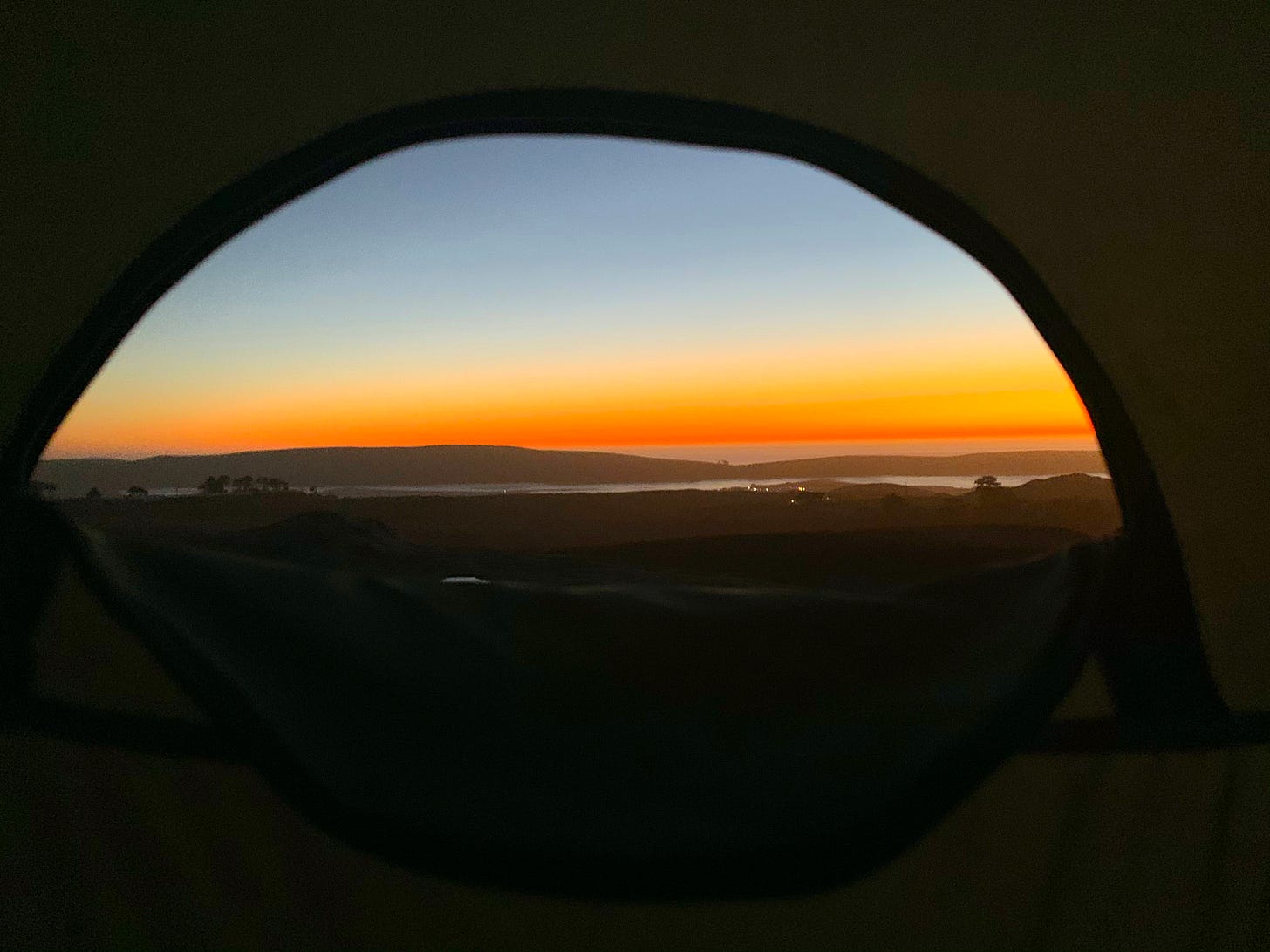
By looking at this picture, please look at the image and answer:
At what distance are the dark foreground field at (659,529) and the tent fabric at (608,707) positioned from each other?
124mm

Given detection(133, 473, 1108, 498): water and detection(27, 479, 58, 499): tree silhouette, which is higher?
detection(133, 473, 1108, 498): water

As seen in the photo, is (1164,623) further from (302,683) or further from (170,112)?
(170,112)

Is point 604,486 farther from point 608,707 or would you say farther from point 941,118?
point 941,118

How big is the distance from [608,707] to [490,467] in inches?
28.3

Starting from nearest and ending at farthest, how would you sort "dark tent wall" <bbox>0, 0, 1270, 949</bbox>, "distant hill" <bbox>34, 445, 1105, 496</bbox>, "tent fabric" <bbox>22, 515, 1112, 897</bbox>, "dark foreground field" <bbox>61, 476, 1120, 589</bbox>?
"tent fabric" <bbox>22, 515, 1112, 897</bbox> → "dark tent wall" <bbox>0, 0, 1270, 949</bbox> → "dark foreground field" <bbox>61, 476, 1120, 589</bbox> → "distant hill" <bbox>34, 445, 1105, 496</bbox>

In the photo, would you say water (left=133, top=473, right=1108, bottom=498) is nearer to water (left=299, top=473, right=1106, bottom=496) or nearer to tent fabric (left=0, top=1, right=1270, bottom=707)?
water (left=299, top=473, right=1106, bottom=496)

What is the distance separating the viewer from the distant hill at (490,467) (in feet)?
3.36

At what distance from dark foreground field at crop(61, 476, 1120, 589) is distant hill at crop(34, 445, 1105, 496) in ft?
0.15

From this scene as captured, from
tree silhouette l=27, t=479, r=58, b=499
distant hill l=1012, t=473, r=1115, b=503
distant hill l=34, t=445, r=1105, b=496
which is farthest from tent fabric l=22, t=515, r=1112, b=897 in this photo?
distant hill l=34, t=445, r=1105, b=496

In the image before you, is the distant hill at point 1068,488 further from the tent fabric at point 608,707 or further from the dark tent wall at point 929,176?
the tent fabric at point 608,707

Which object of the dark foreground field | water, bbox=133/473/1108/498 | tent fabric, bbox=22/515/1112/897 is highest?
water, bbox=133/473/1108/498

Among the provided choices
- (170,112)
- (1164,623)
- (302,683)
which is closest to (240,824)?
(302,683)

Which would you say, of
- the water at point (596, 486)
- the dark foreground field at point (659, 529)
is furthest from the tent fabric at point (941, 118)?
the water at point (596, 486)

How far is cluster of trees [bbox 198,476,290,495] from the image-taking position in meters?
1.08
